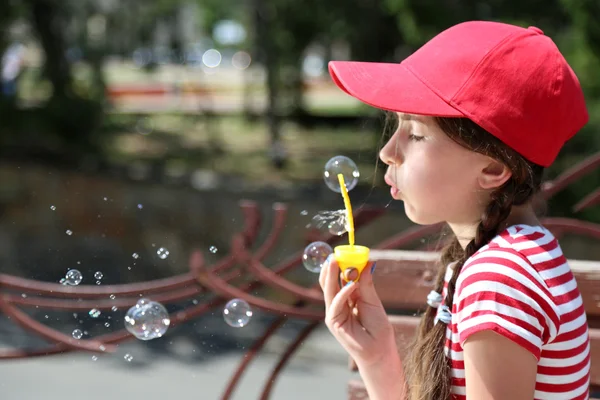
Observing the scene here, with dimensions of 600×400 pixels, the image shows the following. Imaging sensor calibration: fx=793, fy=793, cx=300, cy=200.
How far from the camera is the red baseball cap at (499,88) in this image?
1196 millimetres

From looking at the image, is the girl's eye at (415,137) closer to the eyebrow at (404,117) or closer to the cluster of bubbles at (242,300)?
the eyebrow at (404,117)

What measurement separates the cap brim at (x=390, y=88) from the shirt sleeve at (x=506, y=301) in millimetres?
234

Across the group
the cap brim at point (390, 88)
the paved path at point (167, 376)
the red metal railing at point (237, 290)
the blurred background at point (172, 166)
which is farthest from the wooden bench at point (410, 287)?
the paved path at point (167, 376)

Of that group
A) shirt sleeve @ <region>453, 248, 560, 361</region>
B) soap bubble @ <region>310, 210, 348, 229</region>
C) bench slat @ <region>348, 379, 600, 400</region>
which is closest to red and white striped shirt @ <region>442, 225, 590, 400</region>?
shirt sleeve @ <region>453, 248, 560, 361</region>

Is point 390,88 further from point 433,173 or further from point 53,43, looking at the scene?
point 53,43

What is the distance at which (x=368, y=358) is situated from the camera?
A: 1.32 meters

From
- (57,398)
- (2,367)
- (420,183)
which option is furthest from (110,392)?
(420,183)

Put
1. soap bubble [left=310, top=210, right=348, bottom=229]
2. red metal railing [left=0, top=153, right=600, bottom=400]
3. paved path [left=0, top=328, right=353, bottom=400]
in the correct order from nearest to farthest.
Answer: soap bubble [left=310, top=210, right=348, bottom=229]
red metal railing [left=0, top=153, right=600, bottom=400]
paved path [left=0, top=328, right=353, bottom=400]

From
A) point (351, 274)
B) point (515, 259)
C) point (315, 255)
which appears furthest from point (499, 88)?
point (315, 255)

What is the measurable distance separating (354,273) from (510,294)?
267 millimetres

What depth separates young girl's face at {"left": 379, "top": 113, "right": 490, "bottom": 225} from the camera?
1.25 m

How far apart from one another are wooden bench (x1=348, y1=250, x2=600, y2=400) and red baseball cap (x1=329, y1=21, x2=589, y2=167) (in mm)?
Result: 655

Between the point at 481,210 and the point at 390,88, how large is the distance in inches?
9.7

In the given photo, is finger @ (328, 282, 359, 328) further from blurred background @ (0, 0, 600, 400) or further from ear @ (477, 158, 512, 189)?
blurred background @ (0, 0, 600, 400)
